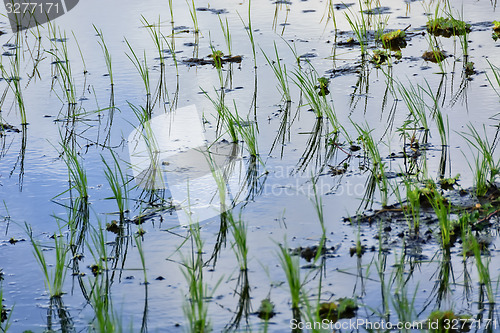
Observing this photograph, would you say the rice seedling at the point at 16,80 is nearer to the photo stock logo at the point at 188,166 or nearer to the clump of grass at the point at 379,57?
the photo stock logo at the point at 188,166

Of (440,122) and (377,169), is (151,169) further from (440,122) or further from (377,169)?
(440,122)

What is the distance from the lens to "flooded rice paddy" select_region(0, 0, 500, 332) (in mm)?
2707

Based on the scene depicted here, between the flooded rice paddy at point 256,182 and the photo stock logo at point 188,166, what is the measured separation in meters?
0.01

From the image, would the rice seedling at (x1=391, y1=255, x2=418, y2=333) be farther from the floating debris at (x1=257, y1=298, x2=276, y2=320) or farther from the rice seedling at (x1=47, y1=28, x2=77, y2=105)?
the rice seedling at (x1=47, y1=28, x2=77, y2=105)

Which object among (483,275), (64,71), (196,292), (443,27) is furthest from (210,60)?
(483,275)

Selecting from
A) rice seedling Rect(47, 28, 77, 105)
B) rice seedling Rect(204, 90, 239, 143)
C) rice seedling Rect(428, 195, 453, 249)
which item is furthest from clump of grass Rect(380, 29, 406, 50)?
rice seedling Rect(428, 195, 453, 249)

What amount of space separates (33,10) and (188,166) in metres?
3.52

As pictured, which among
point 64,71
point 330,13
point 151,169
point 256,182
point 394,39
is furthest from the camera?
point 330,13

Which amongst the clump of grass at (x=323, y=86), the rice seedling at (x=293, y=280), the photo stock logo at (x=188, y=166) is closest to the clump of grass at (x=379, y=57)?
the clump of grass at (x=323, y=86)

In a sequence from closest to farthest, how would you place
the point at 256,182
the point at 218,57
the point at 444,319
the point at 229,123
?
the point at 444,319, the point at 256,182, the point at 229,123, the point at 218,57

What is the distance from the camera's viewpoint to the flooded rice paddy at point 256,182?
2707 millimetres

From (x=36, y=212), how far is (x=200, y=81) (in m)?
2.02

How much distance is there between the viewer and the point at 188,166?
13.0 feet

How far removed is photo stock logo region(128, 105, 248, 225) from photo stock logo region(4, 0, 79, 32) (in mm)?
2737
